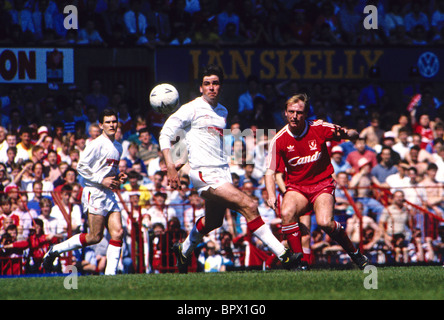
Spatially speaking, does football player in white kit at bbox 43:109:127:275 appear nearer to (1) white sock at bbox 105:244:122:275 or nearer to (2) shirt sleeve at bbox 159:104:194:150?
(1) white sock at bbox 105:244:122:275

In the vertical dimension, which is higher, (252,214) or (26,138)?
(26,138)

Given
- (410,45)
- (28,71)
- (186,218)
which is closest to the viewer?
(186,218)

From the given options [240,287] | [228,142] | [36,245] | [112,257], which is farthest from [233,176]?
[240,287]

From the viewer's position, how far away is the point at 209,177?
10172 millimetres

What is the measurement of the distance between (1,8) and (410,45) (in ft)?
34.2

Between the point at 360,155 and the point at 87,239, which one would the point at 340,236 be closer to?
the point at 87,239

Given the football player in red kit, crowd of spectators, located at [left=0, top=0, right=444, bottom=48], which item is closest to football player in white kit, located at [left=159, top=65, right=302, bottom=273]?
the football player in red kit

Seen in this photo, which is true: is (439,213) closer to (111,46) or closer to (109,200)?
(109,200)

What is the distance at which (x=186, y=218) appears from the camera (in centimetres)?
1496

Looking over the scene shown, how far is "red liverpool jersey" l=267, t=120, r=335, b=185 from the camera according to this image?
34.9 feet

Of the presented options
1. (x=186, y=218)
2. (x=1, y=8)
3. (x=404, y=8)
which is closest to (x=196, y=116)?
(x=186, y=218)

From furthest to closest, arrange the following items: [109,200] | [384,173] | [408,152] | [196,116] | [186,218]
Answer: [408,152] < [384,173] < [186,218] < [109,200] < [196,116]

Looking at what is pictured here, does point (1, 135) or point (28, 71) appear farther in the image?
point (28, 71)

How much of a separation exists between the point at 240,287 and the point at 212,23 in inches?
522
